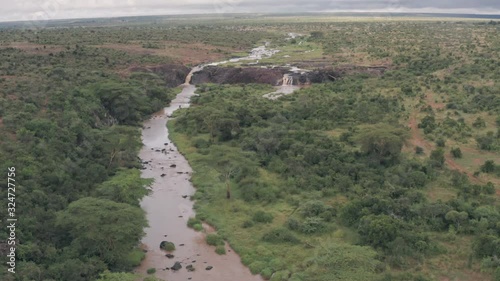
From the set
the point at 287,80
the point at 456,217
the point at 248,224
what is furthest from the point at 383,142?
the point at 287,80

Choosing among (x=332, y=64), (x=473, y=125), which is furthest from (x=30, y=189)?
(x=332, y=64)

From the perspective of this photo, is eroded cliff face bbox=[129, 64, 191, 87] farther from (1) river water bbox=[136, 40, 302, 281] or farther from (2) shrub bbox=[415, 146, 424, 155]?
(2) shrub bbox=[415, 146, 424, 155]

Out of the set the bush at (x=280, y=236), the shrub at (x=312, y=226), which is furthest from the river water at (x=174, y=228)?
the shrub at (x=312, y=226)

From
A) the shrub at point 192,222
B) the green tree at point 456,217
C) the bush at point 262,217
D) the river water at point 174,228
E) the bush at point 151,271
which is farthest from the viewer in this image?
the shrub at point 192,222

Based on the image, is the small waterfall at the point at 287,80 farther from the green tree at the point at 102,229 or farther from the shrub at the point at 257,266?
the green tree at the point at 102,229

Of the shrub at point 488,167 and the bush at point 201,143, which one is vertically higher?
the shrub at point 488,167

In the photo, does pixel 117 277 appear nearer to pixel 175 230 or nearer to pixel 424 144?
pixel 175 230
